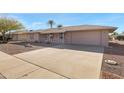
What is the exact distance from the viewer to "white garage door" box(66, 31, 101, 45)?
13461 millimetres

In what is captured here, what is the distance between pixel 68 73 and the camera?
13.3ft

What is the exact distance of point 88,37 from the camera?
14203 millimetres

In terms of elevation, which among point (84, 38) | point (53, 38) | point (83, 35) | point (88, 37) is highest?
point (83, 35)

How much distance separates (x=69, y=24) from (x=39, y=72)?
17713mm

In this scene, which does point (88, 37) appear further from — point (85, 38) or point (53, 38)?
point (53, 38)

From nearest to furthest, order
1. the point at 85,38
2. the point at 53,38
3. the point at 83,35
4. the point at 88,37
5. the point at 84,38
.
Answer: the point at 88,37, the point at 85,38, the point at 84,38, the point at 83,35, the point at 53,38

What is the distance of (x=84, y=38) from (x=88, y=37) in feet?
2.05

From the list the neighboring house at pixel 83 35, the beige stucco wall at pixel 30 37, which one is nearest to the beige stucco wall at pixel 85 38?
the neighboring house at pixel 83 35

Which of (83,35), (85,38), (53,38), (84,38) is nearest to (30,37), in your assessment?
(53,38)

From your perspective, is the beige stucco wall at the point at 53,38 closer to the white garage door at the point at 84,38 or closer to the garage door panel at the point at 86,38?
the white garage door at the point at 84,38

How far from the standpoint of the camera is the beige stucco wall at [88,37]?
13070 millimetres
